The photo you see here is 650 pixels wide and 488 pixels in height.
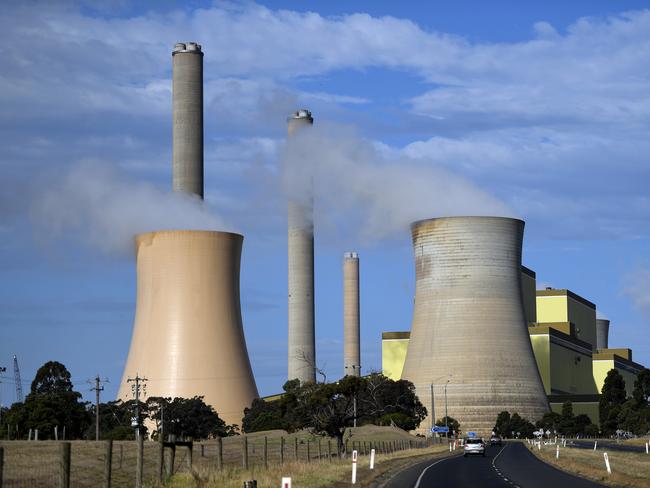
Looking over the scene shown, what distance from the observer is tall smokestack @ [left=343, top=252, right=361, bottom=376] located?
129 meters

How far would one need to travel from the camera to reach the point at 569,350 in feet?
476

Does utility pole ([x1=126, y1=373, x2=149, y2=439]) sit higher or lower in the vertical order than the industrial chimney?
lower

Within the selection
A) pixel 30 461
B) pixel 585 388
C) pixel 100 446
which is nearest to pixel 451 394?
pixel 585 388

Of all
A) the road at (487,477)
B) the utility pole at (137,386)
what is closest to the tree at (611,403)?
the utility pole at (137,386)

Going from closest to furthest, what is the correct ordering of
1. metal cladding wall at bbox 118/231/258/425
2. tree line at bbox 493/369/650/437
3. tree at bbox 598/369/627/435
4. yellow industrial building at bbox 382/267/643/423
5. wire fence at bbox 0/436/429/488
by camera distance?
wire fence at bbox 0/436/429/488
metal cladding wall at bbox 118/231/258/425
tree line at bbox 493/369/650/437
tree at bbox 598/369/627/435
yellow industrial building at bbox 382/267/643/423

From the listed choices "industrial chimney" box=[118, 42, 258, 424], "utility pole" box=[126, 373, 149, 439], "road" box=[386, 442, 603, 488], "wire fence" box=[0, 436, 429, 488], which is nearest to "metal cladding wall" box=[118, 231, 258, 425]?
"industrial chimney" box=[118, 42, 258, 424]

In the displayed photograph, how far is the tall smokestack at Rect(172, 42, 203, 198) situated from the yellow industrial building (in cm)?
5431

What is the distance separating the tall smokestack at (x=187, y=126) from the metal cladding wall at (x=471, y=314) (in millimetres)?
20608

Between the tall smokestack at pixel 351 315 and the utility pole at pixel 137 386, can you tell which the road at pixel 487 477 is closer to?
the utility pole at pixel 137 386

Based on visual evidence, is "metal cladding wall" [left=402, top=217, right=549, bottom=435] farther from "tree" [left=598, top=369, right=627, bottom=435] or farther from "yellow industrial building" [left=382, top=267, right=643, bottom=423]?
"yellow industrial building" [left=382, top=267, right=643, bottom=423]

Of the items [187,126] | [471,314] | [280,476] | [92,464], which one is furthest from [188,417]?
[280,476]

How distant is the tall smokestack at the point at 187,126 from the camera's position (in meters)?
85.2

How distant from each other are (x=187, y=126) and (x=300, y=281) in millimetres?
28047

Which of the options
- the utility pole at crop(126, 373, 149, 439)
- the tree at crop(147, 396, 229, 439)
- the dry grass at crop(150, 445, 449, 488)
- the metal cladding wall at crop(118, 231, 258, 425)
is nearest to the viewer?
the dry grass at crop(150, 445, 449, 488)
